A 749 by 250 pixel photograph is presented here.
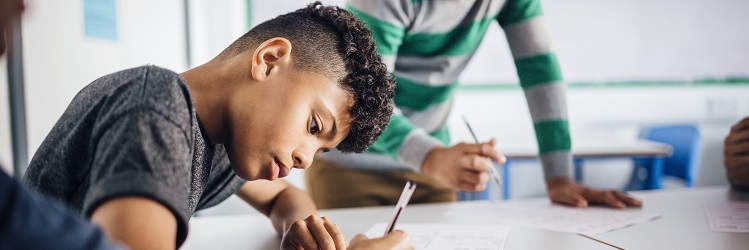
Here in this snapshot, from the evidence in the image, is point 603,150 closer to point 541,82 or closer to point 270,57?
point 541,82

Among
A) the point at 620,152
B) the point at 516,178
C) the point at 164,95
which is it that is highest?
the point at 164,95

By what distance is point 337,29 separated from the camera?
0.84 meters

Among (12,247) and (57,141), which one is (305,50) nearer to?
A: (57,141)

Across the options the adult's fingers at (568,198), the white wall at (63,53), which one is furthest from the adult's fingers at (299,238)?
the white wall at (63,53)

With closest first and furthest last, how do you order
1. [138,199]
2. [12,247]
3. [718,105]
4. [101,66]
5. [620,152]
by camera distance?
[12,247], [138,199], [101,66], [620,152], [718,105]

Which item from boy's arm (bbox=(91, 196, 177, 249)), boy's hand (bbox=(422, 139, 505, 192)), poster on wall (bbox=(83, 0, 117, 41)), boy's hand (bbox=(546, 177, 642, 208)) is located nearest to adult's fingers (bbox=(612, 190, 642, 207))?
boy's hand (bbox=(546, 177, 642, 208))

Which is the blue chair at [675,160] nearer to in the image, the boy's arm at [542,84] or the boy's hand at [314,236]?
the boy's arm at [542,84]

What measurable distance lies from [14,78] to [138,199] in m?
1.22

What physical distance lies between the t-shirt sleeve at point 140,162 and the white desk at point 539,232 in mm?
323

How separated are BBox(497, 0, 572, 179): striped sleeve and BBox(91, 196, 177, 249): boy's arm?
98cm

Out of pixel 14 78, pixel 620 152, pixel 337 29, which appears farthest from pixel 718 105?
pixel 14 78

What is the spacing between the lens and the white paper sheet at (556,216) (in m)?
0.94

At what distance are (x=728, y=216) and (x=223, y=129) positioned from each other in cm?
90

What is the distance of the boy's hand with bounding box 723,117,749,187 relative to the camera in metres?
1.27
